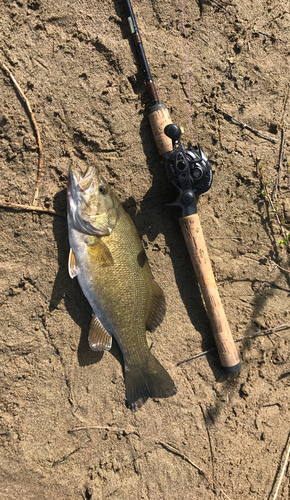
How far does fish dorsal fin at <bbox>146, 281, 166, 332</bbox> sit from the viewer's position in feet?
9.81

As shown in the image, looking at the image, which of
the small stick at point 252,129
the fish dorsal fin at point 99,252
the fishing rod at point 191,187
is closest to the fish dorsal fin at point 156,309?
the fishing rod at point 191,187

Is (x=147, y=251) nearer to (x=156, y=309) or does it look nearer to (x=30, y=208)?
(x=156, y=309)

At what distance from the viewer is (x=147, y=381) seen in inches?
115

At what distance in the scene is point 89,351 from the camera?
117 inches

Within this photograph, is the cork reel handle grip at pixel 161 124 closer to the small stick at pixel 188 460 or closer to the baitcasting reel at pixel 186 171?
the baitcasting reel at pixel 186 171

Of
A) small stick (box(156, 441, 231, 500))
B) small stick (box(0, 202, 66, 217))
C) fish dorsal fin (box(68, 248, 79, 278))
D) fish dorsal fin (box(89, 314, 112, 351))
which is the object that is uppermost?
small stick (box(0, 202, 66, 217))

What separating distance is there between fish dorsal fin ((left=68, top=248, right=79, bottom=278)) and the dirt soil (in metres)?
0.20

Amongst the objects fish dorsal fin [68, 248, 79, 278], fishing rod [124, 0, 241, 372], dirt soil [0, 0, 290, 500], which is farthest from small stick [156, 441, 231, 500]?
fish dorsal fin [68, 248, 79, 278]

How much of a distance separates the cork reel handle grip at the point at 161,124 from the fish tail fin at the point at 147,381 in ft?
6.39

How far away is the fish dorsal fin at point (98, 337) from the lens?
2.86m

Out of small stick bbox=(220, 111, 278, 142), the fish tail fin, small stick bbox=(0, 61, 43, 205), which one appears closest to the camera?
small stick bbox=(0, 61, 43, 205)

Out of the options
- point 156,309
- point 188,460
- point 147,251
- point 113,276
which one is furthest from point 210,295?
point 188,460

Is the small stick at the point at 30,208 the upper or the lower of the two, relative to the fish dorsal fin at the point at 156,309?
upper

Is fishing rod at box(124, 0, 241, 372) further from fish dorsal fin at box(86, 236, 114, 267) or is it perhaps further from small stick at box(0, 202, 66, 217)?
small stick at box(0, 202, 66, 217)
